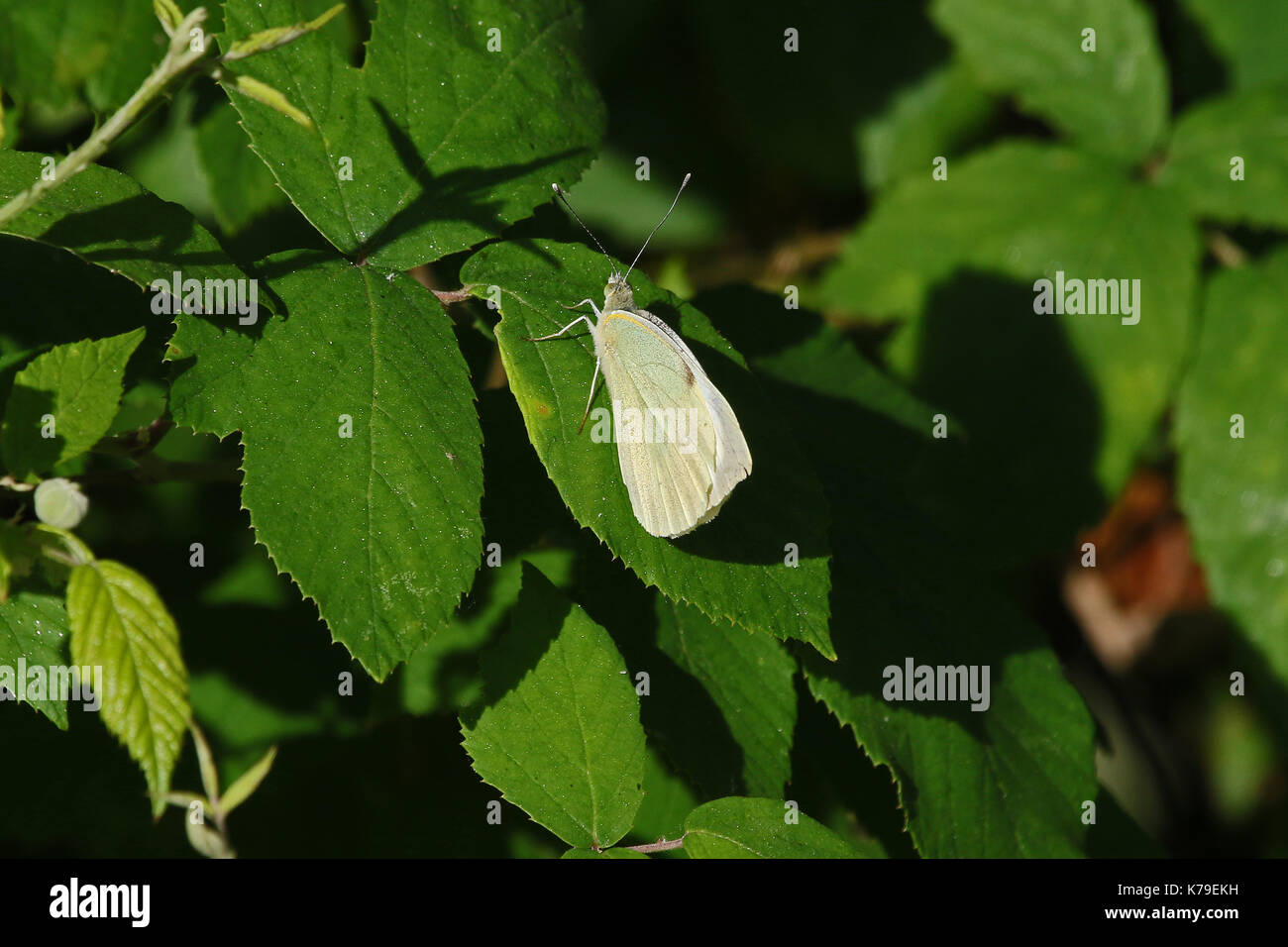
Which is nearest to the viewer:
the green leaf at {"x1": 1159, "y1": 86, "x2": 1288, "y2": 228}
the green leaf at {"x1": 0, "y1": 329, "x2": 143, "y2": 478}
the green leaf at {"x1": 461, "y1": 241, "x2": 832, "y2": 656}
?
the green leaf at {"x1": 0, "y1": 329, "x2": 143, "y2": 478}

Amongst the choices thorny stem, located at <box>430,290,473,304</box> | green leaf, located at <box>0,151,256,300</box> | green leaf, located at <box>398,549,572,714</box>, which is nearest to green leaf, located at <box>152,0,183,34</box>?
green leaf, located at <box>0,151,256,300</box>

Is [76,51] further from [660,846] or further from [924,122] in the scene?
[924,122]

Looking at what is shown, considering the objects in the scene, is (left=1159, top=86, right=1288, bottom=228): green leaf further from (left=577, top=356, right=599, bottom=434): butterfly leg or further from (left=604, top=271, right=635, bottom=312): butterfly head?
(left=577, top=356, right=599, bottom=434): butterfly leg

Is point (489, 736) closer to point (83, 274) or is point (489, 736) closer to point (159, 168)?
point (83, 274)

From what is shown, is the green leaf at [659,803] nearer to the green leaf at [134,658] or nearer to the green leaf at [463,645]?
the green leaf at [463,645]

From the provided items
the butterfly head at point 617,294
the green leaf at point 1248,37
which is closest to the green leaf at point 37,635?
the butterfly head at point 617,294

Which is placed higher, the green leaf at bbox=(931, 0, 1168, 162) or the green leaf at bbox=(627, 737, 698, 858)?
the green leaf at bbox=(931, 0, 1168, 162)

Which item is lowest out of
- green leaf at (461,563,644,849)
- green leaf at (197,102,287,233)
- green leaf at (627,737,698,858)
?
green leaf at (627,737,698,858)
